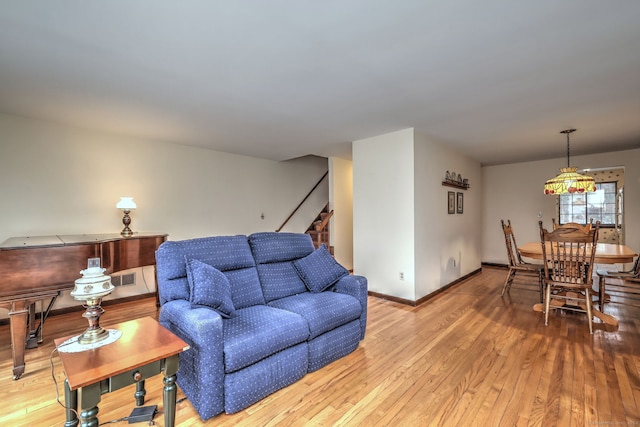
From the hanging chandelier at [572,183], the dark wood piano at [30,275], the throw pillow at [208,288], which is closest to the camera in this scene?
the throw pillow at [208,288]

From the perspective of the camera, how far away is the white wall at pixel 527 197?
5125 mm

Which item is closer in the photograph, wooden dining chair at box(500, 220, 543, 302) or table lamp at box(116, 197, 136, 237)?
table lamp at box(116, 197, 136, 237)

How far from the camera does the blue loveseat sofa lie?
5.78 feet

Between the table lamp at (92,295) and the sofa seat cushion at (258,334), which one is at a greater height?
the table lamp at (92,295)

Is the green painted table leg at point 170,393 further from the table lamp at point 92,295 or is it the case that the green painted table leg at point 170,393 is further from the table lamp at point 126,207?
the table lamp at point 126,207

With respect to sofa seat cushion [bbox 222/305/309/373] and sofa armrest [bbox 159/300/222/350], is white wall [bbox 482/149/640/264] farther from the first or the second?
sofa armrest [bbox 159/300/222/350]

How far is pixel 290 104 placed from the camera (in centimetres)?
301

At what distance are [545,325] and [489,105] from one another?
2.45m

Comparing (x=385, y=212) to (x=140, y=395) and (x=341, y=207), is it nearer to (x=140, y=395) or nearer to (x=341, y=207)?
(x=341, y=207)

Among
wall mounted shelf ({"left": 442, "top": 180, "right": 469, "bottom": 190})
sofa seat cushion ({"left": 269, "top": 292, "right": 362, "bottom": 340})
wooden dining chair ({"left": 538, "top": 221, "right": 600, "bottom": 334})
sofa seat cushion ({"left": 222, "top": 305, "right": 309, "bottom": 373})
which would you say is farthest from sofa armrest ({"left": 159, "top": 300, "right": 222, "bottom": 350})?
wall mounted shelf ({"left": 442, "top": 180, "right": 469, "bottom": 190})

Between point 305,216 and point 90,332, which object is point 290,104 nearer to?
point 90,332

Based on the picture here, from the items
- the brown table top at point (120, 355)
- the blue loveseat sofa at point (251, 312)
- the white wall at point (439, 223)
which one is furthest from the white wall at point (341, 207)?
the brown table top at point (120, 355)

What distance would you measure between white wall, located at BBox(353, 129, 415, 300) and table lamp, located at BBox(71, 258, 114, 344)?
11.1ft

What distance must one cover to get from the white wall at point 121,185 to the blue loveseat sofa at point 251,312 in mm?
2577
